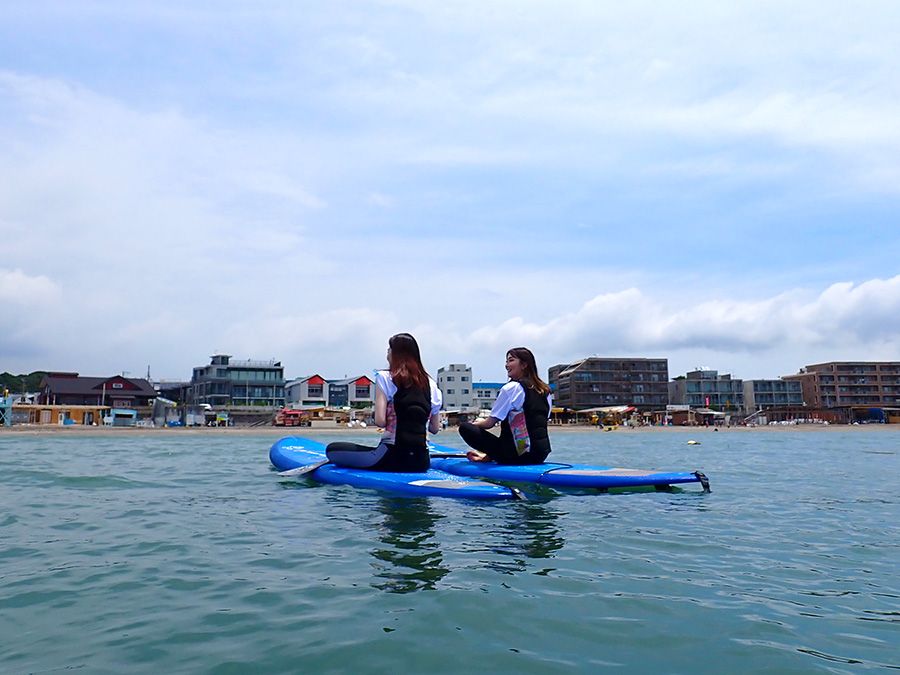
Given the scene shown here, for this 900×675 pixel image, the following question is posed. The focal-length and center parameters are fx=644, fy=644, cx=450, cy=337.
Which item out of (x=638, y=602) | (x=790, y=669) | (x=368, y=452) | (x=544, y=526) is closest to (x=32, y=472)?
(x=368, y=452)

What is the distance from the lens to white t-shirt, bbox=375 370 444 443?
780cm

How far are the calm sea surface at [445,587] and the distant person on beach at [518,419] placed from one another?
2005 millimetres

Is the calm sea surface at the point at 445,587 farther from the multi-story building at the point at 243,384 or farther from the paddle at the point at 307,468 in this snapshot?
the multi-story building at the point at 243,384

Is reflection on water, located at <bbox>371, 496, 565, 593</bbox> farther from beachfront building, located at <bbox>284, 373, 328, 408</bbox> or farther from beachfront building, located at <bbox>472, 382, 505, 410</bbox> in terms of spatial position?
beachfront building, located at <bbox>472, 382, 505, 410</bbox>

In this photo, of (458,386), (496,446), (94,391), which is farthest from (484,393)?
(496,446)

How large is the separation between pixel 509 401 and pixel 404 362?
1.93 metres

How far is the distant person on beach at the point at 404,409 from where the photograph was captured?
792 cm

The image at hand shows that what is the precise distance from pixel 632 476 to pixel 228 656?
6.60 meters

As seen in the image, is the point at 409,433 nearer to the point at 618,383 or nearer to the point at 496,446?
the point at 496,446

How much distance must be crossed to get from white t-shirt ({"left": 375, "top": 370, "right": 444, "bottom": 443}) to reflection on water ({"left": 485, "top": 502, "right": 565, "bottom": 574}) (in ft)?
5.95

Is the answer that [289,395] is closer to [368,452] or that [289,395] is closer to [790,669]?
[368,452]

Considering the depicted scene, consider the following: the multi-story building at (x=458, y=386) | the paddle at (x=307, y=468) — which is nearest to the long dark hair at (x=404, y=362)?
the paddle at (x=307, y=468)

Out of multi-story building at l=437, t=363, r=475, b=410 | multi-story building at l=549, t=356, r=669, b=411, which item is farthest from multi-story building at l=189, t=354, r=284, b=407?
multi-story building at l=549, t=356, r=669, b=411

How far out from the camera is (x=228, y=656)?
9.47 ft
